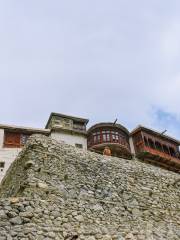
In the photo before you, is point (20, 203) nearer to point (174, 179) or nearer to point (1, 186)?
point (1, 186)

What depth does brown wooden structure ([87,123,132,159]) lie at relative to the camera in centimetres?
4150

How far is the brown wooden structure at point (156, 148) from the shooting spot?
43594mm

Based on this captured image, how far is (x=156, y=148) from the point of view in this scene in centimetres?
4625

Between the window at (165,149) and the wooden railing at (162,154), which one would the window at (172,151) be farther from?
the wooden railing at (162,154)

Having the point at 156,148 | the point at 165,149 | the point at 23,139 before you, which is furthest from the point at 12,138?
the point at 165,149

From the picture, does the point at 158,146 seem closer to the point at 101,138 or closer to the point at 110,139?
the point at 110,139

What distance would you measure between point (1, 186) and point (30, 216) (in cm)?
639

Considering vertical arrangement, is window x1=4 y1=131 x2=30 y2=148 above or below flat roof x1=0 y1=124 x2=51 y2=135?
below

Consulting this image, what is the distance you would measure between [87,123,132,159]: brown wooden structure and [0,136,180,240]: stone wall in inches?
972

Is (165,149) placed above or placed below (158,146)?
below

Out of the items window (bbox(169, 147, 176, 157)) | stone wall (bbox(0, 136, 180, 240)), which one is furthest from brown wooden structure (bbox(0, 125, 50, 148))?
stone wall (bbox(0, 136, 180, 240))

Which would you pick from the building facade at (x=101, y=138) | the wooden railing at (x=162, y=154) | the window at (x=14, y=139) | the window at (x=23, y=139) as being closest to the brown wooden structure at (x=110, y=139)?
the building facade at (x=101, y=138)

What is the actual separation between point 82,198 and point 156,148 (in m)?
35.6

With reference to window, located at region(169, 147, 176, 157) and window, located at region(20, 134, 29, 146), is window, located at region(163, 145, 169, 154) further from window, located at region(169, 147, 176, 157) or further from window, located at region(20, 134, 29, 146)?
window, located at region(20, 134, 29, 146)
